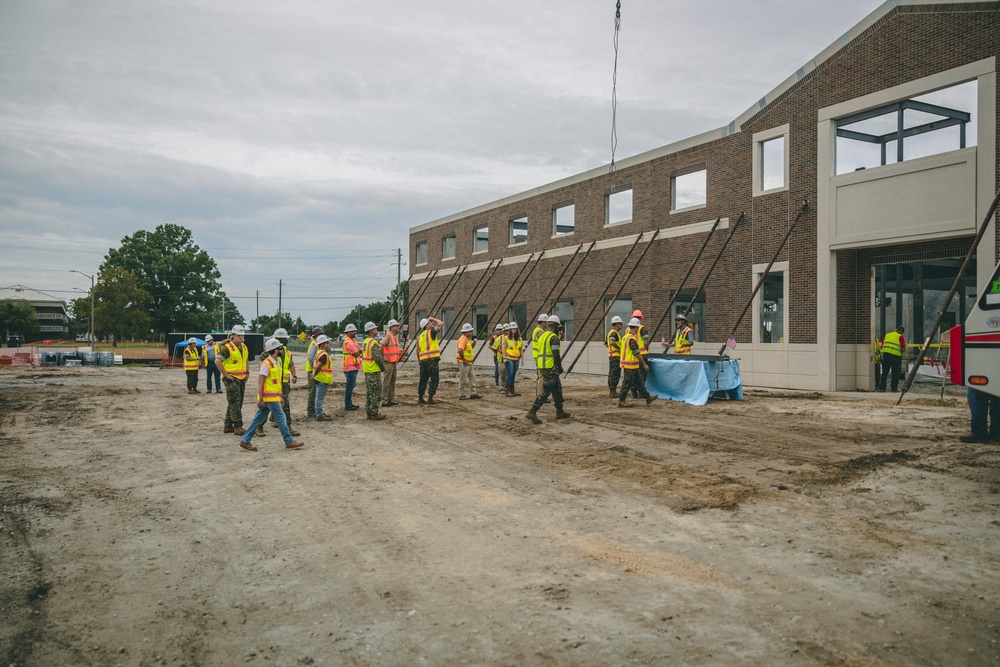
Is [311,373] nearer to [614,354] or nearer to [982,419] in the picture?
[614,354]

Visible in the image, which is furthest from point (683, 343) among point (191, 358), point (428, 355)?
point (191, 358)

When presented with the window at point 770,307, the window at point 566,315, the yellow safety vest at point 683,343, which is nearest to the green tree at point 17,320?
the window at point 566,315

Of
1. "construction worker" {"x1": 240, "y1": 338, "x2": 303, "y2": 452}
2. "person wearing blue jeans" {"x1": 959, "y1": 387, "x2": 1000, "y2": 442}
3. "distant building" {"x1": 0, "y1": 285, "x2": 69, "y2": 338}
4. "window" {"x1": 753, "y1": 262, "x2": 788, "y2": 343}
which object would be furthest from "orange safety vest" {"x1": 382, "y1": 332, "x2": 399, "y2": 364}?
"distant building" {"x1": 0, "y1": 285, "x2": 69, "y2": 338}

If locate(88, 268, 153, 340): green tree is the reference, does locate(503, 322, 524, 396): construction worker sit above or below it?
below

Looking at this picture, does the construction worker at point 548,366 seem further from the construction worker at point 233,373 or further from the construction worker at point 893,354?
the construction worker at point 893,354

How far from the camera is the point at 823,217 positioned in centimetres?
1972

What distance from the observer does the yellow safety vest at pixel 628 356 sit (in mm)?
15805

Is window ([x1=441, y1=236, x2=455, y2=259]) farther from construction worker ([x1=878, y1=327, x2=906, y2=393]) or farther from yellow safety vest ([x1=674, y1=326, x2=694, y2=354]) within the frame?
construction worker ([x1=878, y1=327, x2=906, y2=393])

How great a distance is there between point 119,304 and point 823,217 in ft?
201

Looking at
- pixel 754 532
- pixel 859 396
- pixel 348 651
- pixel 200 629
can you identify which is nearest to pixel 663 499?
pixel 754 532

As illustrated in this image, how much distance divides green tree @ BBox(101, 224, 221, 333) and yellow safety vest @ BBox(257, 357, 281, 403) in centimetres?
6712

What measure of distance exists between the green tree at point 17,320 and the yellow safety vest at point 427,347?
291 feet

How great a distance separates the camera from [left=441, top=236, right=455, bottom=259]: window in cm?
4044

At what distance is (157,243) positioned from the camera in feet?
246
